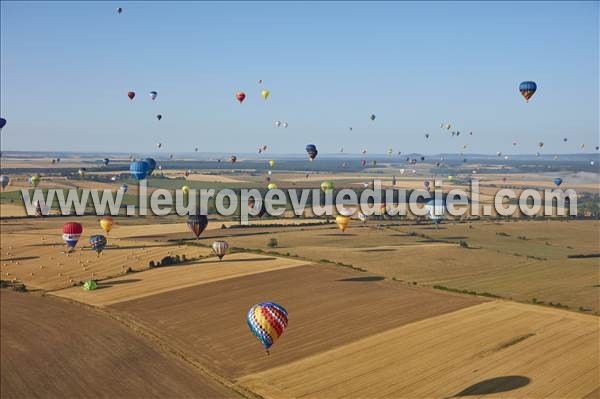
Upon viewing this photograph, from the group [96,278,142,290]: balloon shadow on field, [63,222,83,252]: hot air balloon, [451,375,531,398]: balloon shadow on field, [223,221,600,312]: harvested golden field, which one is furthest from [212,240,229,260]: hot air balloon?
[451,375,531,398]: balloon shadow on field

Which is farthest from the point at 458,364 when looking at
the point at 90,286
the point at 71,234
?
the point at 71,234

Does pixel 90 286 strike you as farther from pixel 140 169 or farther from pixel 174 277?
pixel 140 169

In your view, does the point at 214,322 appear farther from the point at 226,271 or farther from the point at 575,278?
the point at 575,278

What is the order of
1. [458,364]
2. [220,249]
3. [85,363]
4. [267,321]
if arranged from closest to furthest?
[267,321] < [458,364] < [85,363] < [220,249]

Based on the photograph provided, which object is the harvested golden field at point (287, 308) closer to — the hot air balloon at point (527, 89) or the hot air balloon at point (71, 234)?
the hot air balloon at point (71, 234)

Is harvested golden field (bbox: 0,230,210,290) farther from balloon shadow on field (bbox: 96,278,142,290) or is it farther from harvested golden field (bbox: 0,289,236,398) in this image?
harvested golden field (bbox: 0,289,236,398)

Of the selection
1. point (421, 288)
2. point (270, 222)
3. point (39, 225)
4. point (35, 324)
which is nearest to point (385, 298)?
point (421, 288)
